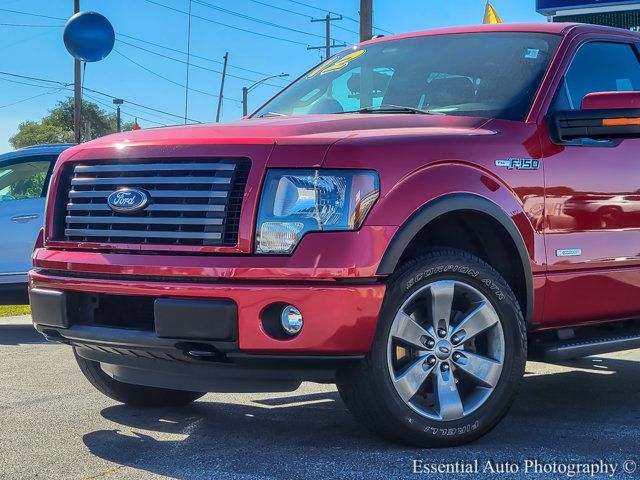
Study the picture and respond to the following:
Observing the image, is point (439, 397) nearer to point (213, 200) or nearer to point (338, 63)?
point (213, 200)

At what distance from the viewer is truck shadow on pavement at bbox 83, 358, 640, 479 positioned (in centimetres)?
388

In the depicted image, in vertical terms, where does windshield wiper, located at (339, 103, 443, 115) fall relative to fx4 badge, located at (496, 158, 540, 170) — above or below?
above

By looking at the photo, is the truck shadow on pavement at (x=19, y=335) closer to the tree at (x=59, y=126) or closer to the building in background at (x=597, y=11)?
the building in background at (x=597, y=11)

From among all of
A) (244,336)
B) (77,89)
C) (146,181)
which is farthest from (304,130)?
(77,89)

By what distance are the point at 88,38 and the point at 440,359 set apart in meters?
14.1

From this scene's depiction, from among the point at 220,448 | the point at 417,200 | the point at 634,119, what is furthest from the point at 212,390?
the point at 634,119

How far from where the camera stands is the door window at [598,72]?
16.7ft

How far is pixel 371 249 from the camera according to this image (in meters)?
3.85

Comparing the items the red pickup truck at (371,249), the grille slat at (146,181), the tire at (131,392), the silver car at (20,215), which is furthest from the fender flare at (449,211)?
the silver car at (20,215)

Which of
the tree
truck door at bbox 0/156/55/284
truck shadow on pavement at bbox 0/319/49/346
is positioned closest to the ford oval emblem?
truck shadow on pavement at bbox 0/319/49/346

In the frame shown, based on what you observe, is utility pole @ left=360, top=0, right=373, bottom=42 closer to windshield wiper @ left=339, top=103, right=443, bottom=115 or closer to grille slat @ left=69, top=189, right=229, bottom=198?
windshield wiper @ left=339, top=103, right=443, bottom=115

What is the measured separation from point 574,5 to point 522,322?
52.4 ft

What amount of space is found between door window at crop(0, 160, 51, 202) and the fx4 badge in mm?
5826

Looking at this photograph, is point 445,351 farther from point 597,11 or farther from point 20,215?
point 597,11
